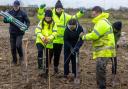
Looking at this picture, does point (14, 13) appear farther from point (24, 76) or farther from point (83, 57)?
point (83, 57)

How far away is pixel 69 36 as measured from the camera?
12812 mm

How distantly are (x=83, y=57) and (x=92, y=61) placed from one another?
72 centimetres

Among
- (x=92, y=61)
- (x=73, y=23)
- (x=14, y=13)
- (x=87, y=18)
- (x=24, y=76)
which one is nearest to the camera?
(x=73, y=23)

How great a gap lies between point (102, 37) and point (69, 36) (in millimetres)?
1508

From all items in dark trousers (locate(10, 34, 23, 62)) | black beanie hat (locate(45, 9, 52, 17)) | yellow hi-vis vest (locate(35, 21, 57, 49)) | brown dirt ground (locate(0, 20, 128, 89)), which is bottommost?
brown dirt ground (locate(0, 20, 128, 89))

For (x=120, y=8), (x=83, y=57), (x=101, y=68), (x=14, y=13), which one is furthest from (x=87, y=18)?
(x=101, y=68)

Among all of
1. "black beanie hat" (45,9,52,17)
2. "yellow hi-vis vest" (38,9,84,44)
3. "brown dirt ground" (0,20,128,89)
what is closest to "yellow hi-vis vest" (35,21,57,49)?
"black beanie hat" (45,9,52,17)

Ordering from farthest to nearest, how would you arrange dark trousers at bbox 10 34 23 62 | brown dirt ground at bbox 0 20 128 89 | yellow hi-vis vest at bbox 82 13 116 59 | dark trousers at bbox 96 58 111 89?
dark trousers at bbox 10 34 23 62 → brown dirt ground at bbox 0 20 128 89 → dark trousers at bbox 96 58 111 89 → yellow hi-vis vest at bbox 82 13 116 59

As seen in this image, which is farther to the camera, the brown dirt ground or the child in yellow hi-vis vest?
the child in yellow hi-vis vest

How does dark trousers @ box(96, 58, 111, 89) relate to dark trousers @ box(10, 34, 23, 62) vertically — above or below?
below

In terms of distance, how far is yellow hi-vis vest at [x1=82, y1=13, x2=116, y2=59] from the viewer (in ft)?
37.2

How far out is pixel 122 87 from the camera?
12.7 m

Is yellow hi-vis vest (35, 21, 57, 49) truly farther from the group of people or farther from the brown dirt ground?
the brown dirt ground

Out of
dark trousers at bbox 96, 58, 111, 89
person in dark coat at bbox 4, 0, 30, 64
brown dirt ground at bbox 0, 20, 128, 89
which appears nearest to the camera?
dark trousers at bbox 96, 58, 111, 89
